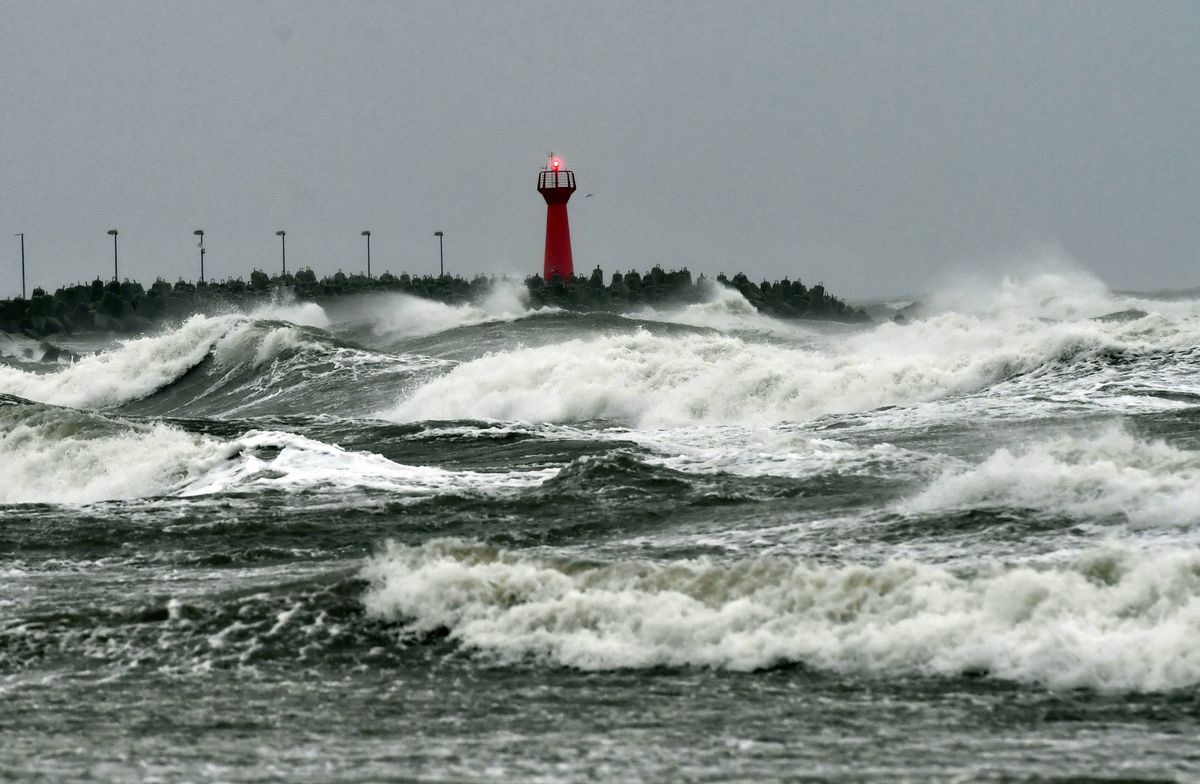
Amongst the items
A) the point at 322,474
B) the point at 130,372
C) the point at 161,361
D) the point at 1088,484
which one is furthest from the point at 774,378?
the point at 130,372

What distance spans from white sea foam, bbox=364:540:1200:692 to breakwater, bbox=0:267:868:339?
143ft

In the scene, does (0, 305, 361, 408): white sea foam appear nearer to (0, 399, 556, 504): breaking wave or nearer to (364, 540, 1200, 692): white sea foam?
(0, 399, 556, 504): breaking wave

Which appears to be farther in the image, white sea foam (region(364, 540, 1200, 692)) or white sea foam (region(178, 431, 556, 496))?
white sea foam (region(178, 431, 556, 496))

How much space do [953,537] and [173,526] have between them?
5.49 meters

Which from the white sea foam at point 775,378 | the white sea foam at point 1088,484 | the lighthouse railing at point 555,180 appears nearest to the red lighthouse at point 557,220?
the lighthouse railing at point 555,180

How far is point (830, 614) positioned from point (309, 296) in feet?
165

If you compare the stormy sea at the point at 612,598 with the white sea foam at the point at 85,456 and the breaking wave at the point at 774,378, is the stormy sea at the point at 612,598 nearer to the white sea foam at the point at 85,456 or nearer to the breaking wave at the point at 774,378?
the white sea foam at the point at 85,456

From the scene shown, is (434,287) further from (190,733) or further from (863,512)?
(190,733)

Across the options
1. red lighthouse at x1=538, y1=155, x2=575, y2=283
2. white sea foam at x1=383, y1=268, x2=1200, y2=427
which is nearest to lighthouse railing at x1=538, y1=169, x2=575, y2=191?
red lighthouse at x1=538, y1=155, x2=575, y2=283

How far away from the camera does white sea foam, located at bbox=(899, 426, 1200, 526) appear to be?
34.6 feet

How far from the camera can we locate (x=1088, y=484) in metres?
11.1

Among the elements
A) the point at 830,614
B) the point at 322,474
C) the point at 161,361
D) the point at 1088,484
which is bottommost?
the point at 830,614

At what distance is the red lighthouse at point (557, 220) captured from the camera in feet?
161

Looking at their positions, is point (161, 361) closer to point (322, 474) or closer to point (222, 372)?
point (222, 372)
